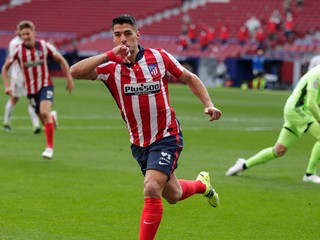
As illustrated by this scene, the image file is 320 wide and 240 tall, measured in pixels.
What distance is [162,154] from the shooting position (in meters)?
8.08

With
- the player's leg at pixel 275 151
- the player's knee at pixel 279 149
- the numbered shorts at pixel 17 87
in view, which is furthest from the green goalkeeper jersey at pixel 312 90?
the numbered shorts at pixel 17 87

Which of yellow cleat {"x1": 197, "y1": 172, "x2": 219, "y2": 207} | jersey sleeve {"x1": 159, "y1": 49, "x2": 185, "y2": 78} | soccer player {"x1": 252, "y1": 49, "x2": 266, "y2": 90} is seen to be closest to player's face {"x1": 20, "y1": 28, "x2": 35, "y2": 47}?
yellow cleat {"x1": 197, "y1": 172, "x2": 219, "y2": 207}

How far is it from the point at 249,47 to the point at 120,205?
124 feet

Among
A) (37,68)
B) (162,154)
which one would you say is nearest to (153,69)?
(162,154)

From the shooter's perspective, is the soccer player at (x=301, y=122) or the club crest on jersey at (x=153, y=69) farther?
the soccer player at (x=301, y=122)

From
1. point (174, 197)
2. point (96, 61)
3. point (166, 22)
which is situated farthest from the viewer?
point (166, 22)

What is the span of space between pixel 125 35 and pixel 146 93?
0.58m

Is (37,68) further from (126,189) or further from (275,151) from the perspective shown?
(275,151)

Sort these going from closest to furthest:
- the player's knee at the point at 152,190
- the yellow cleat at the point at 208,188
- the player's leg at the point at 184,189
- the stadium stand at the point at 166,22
Result: the player's knee at the point at 152,190, the player's leg at the point at 184,189, the yellow cleat at the point at 208,188, the stadium stand at the point at 166,22

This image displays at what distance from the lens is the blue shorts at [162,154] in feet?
26.2

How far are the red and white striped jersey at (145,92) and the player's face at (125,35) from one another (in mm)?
230

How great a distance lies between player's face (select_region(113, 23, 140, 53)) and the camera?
788 cm

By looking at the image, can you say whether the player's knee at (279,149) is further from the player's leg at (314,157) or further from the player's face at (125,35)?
the player's face at (125,35)

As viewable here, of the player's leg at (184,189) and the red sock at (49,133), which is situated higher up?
the player's leg at (184,189)
